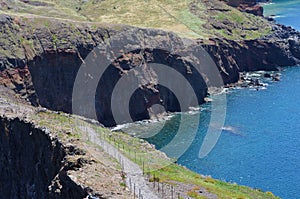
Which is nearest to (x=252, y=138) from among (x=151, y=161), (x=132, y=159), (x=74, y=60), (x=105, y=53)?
(x=105, y=53)

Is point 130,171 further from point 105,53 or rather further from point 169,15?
point 169,15

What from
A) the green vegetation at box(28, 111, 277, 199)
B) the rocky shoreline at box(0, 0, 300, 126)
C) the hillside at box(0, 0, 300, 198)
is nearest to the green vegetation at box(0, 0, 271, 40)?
the hillside at box(0, 0, 300, 198)

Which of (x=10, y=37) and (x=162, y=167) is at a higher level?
(x=10, y=37)

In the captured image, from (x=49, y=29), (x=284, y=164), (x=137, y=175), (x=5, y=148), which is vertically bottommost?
(x=5, y=148)

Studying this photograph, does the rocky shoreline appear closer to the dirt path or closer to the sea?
the sea

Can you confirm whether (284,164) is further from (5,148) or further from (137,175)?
(5,148)

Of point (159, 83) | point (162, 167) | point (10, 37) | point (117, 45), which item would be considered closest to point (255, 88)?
point (159, 83)

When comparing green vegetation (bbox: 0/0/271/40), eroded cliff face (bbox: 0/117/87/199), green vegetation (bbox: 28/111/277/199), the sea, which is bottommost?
eroded cliff face (bbox: 0/117/87/199)
